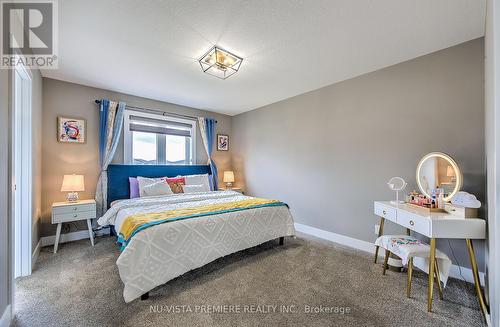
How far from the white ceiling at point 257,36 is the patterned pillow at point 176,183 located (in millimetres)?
1757

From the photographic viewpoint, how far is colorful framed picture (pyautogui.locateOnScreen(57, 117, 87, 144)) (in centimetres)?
315

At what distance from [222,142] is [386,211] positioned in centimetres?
383

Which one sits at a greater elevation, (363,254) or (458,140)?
(458,140)

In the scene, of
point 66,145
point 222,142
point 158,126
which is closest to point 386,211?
point 222,142

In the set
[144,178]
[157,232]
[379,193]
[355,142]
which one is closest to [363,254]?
[379,193]

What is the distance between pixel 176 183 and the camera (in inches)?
151

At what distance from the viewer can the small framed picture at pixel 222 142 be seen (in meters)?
5.11

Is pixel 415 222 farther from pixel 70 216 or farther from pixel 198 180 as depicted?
pixel 70 216

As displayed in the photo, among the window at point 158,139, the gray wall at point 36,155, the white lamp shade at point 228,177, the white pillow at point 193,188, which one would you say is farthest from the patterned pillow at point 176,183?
the gray wall at point 36,155

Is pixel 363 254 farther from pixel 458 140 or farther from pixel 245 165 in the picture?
pixel 245 165

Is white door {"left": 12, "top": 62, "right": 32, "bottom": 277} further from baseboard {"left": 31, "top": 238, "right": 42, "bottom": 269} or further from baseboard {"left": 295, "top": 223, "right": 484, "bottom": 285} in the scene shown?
baseboard {"left": 295, "top": 223, "right": 484, "bottom": 285}

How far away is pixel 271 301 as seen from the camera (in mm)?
1794

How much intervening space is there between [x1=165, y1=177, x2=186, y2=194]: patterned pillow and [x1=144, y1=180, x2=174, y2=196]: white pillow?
0.37 feet

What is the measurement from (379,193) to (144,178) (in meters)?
3.79
